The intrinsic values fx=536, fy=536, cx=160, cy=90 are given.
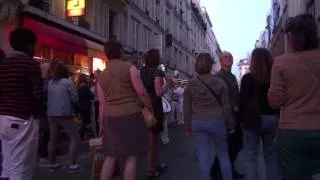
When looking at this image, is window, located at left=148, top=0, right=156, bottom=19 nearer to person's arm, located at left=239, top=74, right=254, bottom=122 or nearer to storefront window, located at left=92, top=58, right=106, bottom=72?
storefront window, located at left=92, top=58, right=106, bottom=72

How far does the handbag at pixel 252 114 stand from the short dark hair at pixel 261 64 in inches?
4.1

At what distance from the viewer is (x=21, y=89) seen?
192 inches

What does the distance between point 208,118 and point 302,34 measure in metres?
2.56

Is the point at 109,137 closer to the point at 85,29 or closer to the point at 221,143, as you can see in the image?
the point at 221,143

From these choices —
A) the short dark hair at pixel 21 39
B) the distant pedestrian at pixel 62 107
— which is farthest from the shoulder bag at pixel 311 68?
the distant pedestrian at pixel 62 107

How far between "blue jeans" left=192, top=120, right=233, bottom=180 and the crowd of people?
0.5 inches

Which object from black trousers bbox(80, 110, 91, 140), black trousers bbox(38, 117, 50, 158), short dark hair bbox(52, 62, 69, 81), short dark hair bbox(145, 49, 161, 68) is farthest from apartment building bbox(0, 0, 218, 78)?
short dark hair bbox(145, 49, 161, 68)

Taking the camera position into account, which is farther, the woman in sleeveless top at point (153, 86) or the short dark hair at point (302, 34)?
the woman in sleeveless top at point (153, 86)

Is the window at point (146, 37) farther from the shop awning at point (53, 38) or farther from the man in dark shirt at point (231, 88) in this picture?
the man in dark shirt at point (231, 88)

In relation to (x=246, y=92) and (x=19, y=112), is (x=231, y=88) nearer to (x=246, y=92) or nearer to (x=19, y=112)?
(x=246, y=92)

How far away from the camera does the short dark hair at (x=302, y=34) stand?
3809mm

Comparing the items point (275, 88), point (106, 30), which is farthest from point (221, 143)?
point (106, 30)

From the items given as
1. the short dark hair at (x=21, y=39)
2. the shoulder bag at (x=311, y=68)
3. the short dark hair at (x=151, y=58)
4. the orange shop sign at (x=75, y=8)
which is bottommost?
the shoulder bag at (x=311, y=68)

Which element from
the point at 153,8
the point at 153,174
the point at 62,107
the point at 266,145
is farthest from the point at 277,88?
the point at 153,8
